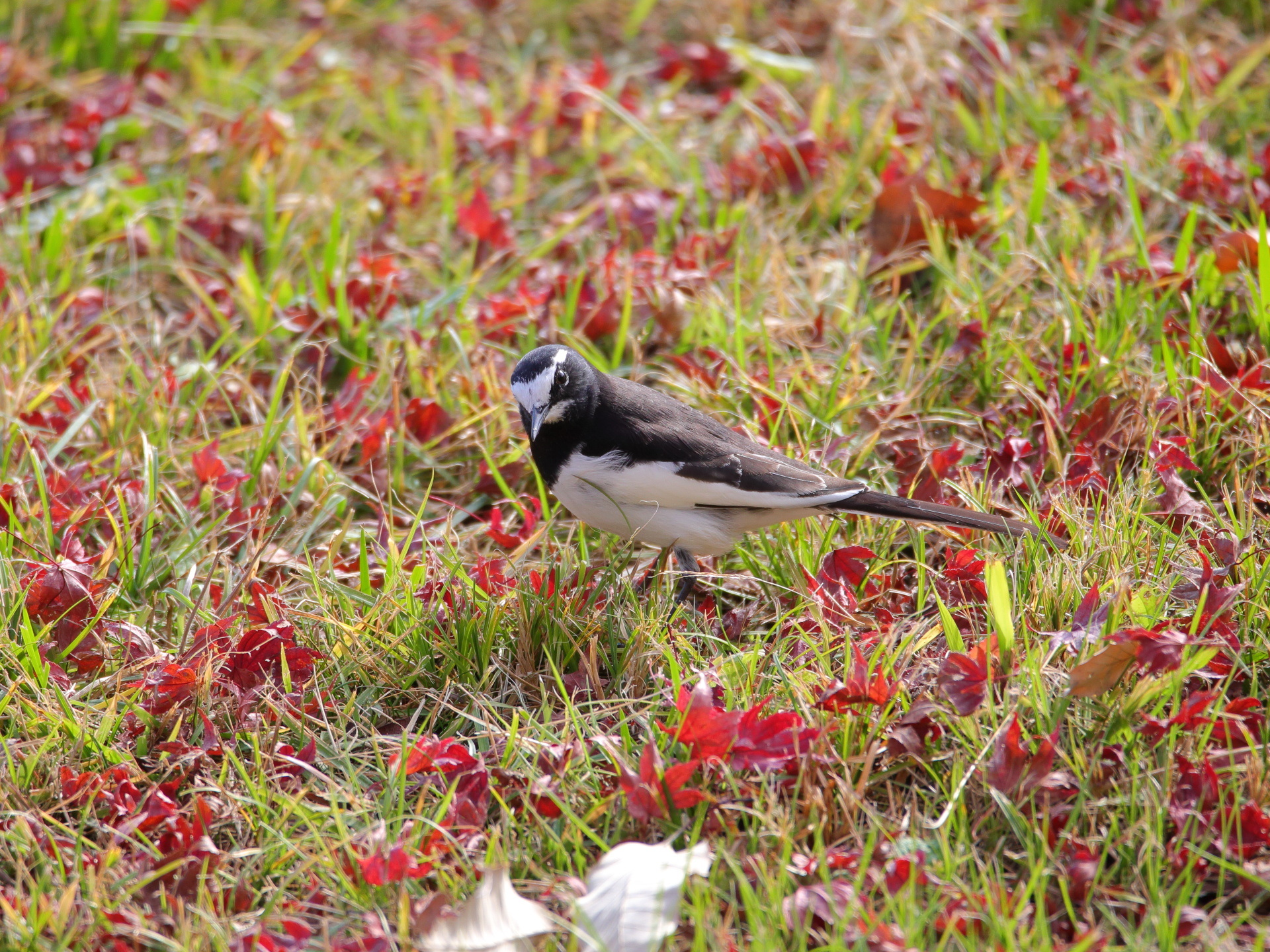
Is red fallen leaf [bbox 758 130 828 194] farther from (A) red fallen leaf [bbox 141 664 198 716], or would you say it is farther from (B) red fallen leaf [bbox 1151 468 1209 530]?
(A) red fallen leaf [bbox 141 664 198 716]

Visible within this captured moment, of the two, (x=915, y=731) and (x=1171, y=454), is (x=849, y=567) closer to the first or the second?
(x=915, y=731)

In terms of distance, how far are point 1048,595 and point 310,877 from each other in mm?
1925

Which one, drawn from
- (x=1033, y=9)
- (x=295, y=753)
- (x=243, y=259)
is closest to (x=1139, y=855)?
(x=295, y=753)

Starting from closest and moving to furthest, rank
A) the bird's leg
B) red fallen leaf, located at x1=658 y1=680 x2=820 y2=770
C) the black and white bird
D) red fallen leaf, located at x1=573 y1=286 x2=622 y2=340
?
1. red fallen leaf, located at x1=658 y1=680 x2=820 y2=770
2. the black and white bird
3. the bird's leg
4. red fallen leaf, located at x1=573 y1=286 x2=622 y2=340

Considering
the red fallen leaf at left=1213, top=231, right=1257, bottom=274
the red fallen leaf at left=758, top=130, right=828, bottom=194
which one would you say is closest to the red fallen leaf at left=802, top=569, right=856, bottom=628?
the red fallen leaf at left=1213, top=231, right=1257, bottom=274

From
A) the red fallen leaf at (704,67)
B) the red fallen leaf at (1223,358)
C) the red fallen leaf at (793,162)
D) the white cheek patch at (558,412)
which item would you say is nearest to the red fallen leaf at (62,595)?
the white cheek patch at (558,412)

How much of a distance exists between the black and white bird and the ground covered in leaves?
135mm

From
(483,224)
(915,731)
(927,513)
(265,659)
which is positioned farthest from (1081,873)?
(483,224)

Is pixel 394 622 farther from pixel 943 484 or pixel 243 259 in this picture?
pixel 243 259

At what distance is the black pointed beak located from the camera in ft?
11.1

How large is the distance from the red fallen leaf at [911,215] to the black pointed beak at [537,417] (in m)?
2.07

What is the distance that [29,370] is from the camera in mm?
4156

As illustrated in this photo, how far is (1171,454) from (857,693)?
5.24 ft

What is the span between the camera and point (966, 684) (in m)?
2.70
